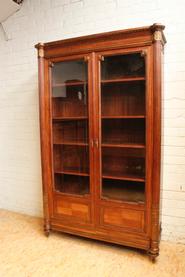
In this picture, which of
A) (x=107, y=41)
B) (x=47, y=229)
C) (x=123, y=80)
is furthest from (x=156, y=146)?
(x=47, y=229)

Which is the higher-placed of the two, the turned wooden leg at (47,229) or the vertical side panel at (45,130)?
the vertical side panel at (45,130)

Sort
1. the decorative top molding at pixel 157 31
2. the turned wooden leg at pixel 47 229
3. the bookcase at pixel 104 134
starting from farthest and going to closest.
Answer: the turned wooden leg at pixel 47 229
the bookcase at pixel 104 134
the decorative top molding at pixel 157 31

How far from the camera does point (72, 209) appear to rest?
7.27 ft

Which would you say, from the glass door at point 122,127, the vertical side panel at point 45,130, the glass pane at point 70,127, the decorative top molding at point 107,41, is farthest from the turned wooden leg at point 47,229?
the decorative top molding at point 107,41

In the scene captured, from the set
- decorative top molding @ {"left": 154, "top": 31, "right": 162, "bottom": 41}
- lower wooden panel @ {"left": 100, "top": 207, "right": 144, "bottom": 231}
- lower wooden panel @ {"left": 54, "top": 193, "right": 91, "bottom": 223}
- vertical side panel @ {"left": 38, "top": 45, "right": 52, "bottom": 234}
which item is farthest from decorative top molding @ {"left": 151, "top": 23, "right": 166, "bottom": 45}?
lower wooden panel @ {"left": 54, "top": 193, "right": 91, "bottom": 223}

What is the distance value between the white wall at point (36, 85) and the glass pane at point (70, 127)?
0.58m

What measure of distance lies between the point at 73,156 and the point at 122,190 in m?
0.58

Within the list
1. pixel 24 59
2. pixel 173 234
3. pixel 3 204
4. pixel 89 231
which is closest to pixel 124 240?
pixel 89 231

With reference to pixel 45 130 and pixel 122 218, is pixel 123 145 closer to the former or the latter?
pixel 122 218

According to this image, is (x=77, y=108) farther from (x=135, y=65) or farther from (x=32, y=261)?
(x=32, y=261)

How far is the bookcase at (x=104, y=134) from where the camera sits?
1849 millimetres

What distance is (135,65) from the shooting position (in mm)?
1918

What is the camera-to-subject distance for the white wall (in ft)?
6.89

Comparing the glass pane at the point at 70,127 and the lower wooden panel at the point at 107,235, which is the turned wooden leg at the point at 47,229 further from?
the glass pane at the point at 70,127
